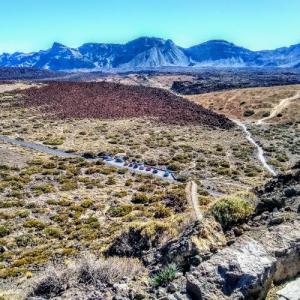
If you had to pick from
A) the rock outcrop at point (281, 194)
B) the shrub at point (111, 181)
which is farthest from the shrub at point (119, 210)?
the rock outcrop at point (281, 194)

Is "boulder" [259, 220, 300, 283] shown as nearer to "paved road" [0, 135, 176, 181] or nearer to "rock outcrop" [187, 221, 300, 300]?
"rock outcrop" [187, 221, 300, 300]

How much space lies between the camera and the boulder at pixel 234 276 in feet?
37.1

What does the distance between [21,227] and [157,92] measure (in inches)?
4028

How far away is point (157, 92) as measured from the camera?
13338cm

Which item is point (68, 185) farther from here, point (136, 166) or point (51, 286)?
point (51, 286)

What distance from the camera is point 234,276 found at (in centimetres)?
1148

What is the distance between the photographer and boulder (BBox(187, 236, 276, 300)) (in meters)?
11.3

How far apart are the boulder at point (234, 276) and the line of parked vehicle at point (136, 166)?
4150 cm

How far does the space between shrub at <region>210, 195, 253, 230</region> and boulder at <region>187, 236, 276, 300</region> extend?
4473mm

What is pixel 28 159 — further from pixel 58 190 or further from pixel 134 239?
pixel 134 239

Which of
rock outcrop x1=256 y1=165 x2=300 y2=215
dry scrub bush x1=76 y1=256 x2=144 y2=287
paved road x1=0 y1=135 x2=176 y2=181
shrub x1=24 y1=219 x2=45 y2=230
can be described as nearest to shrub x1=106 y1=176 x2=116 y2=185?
paved road x1=0 y1=135 x2=176 y2=181

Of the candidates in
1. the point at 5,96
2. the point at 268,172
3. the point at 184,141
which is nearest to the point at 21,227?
the point at 268,172

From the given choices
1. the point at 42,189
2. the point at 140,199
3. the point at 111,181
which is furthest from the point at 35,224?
the point at 111,181

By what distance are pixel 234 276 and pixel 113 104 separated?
322ft
